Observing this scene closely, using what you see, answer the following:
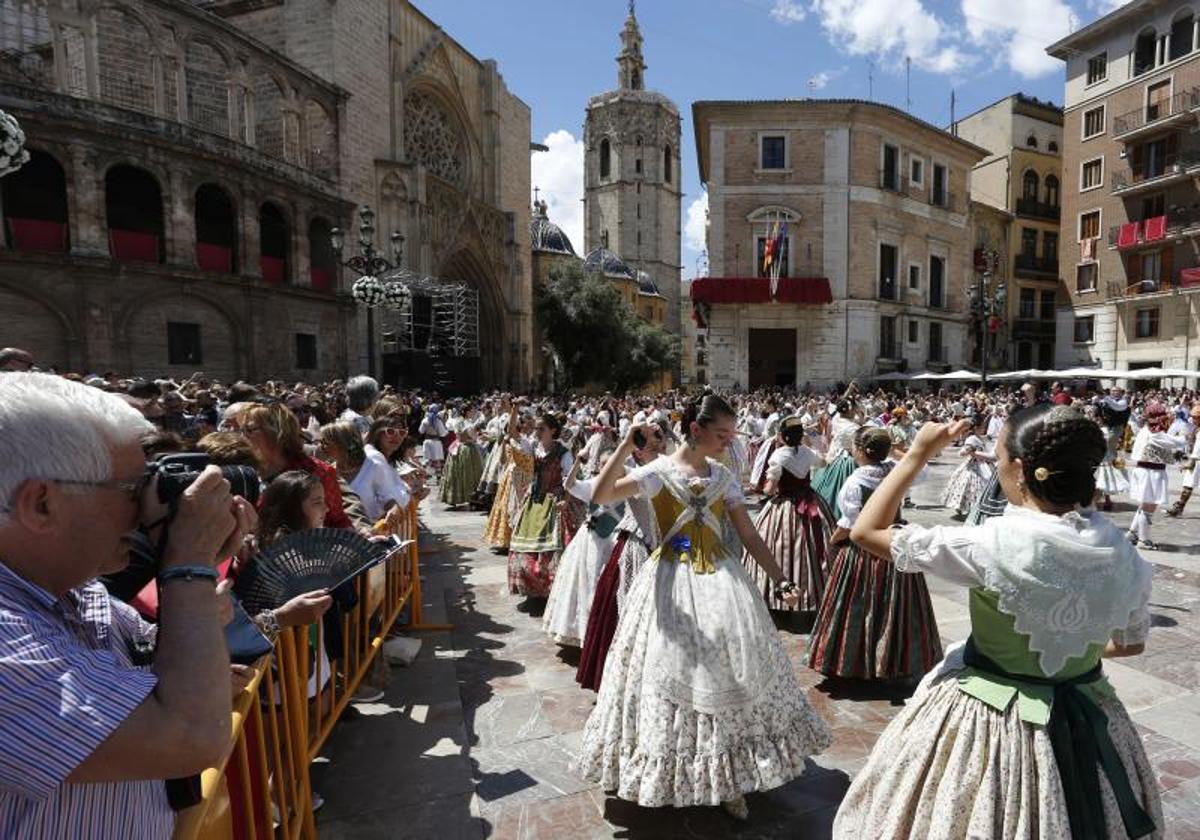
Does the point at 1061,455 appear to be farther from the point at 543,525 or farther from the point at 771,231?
the point at 771,231

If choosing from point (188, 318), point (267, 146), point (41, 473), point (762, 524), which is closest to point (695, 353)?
point (267, 146)

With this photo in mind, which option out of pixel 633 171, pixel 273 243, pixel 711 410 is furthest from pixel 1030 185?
pixel 711 410

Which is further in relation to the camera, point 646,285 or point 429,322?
point 646,285

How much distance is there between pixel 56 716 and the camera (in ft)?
3.63

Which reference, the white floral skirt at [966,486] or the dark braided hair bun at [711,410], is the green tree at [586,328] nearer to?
the white floral skirt at [966,486]

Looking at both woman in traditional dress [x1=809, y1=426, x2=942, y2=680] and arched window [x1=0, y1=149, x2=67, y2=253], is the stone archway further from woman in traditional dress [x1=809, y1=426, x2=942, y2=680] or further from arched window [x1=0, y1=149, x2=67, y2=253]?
woman in traditional dress [x1=809, y1=426, x2=942, y2=680]

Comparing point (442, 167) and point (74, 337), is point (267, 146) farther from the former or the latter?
point (74, 337)

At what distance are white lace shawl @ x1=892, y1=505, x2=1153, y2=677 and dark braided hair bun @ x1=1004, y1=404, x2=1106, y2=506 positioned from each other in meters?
0.07

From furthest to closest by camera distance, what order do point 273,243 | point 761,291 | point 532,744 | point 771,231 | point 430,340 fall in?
point 771,231 → point 761,291 → point 430,340 → point 273,243 → point 532,744

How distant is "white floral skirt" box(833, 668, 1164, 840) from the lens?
6.50 feet

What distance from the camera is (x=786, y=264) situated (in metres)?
30.1

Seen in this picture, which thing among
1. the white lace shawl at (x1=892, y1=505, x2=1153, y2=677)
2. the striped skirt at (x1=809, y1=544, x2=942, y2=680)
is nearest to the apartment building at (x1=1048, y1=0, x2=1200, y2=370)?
the striped skirt at (x1=809, y1=544, x2=942, y2=680)

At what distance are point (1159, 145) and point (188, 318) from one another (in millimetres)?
38660

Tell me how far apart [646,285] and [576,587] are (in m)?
54.4
